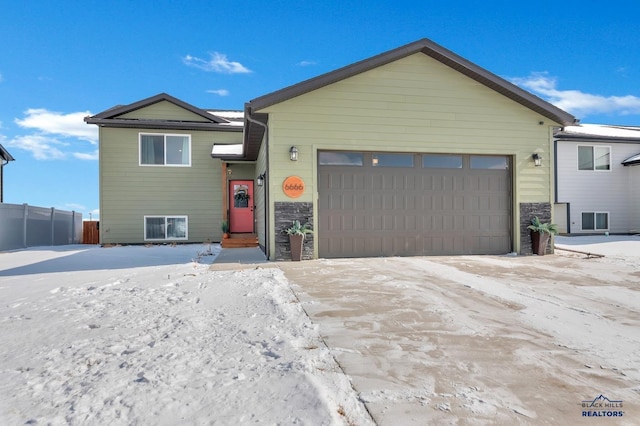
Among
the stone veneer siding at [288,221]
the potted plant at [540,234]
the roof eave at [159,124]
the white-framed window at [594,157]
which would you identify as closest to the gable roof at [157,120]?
the roof eave at [159,124]

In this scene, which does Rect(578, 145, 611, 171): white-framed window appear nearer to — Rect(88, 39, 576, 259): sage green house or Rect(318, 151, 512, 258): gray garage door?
Rect(88, 39, 576, 259): sage green house

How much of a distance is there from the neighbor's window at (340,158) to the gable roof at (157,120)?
5929 millimetres

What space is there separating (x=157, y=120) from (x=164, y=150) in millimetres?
1082

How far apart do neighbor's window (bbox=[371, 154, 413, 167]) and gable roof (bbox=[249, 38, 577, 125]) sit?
2.09 metres

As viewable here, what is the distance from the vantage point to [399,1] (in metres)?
10.6

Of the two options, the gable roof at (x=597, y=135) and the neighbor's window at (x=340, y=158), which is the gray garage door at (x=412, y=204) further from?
the gable roof at (x=597, y=135)

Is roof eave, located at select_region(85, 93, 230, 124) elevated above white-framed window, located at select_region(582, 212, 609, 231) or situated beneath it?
elevated above

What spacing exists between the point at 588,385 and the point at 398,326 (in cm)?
142

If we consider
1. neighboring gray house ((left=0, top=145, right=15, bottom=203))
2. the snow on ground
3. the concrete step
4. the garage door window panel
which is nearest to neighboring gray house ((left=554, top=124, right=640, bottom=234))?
the garage door window panel

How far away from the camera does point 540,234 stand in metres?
8.68

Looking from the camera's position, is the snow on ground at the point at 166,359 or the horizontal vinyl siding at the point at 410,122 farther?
the horizontal vinyl siding at the point at 410,122

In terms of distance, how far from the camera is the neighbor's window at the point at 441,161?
8.55m

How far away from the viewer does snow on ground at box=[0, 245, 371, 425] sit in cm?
176

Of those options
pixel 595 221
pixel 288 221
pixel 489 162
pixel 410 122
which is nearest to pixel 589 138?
pixel 595 221
